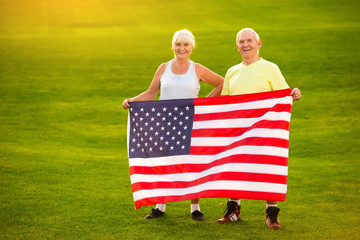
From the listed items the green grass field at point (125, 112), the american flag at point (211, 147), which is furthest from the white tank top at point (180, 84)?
the green grass field at point (125, 112)

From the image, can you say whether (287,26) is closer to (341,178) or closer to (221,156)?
(341,178)

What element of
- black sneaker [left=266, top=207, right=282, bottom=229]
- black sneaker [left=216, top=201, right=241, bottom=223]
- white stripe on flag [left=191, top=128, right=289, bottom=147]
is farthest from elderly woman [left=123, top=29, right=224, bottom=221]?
black sneaker [left=266, top=207, right=282, bottom=229]

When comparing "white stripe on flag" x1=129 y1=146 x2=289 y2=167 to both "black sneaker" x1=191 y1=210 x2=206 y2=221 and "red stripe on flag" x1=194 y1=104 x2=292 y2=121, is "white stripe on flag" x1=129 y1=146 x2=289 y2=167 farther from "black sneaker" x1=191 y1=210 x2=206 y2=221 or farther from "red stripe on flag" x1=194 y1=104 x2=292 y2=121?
"black sneaker" x1=191 y1=210 x2=206 y2=221

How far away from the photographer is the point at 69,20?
119 ft

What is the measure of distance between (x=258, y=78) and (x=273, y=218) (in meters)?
1.70

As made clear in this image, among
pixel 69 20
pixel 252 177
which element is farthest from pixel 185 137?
pixel 69 20

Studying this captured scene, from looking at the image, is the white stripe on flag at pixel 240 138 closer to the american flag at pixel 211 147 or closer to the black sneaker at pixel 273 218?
the american flag at pixel 211 147

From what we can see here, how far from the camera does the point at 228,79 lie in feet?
22.0

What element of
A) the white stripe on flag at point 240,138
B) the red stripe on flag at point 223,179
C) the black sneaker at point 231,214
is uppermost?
the white stripe on flag at point 240,138

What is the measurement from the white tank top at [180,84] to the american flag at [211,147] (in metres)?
0.12

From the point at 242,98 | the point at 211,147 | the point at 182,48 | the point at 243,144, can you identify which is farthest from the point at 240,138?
the point at 182,48

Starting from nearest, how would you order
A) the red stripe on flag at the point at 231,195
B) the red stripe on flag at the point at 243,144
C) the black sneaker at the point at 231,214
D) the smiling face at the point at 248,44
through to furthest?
the red stripe on flag at the point at 231,195 < the red stripe on flag at the point at 243,144 < the smiling face at the point at 248,44 < the black sneaker at the point at 231,214

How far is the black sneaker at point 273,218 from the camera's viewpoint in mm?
6328

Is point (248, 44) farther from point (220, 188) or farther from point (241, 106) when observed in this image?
point (220, 188)
